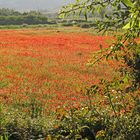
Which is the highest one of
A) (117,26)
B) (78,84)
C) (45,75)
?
(117,26)

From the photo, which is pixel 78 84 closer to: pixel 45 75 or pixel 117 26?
pixel 117 26

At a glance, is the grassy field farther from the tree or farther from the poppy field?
the tree

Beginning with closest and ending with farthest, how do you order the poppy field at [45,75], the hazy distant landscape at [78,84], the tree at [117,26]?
the tree at [117,26], the hazy distant landscape at [78,84], the poppy field at [45,75]

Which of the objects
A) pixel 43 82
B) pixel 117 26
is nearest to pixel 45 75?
pixel 43 82

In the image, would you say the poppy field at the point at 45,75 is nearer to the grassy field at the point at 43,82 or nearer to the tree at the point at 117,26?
the grassy field at the point at 43,82

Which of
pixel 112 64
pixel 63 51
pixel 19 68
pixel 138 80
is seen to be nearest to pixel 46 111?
pixel 138 80

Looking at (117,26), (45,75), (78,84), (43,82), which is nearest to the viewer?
(117,26)

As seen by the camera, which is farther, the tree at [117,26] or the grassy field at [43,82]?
the grassy field at [43,82]

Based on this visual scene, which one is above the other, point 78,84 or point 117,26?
point 117,26

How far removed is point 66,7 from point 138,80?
2194 mm

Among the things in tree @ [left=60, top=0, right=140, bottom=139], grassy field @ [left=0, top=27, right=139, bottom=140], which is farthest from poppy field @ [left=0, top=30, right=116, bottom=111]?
tree @ [left=60, top=0, right=140, bottom=139]

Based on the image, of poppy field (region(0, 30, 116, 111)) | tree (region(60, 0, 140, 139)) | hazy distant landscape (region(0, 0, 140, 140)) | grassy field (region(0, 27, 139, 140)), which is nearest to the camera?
tree (region(60, 0, 140, 139))

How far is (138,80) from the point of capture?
5.86m

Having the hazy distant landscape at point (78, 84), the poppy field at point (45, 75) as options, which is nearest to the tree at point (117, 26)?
the hazy distant landscape at point (78, 84)
